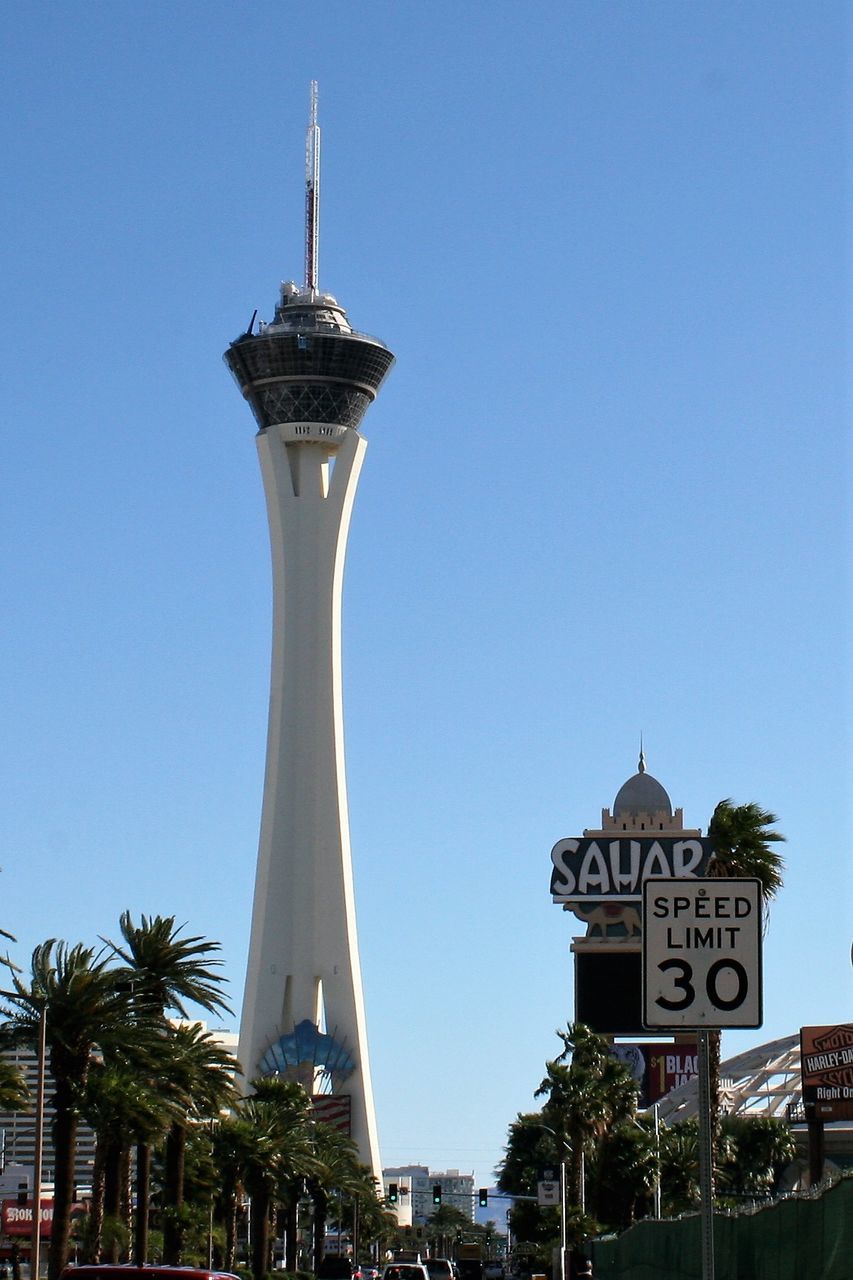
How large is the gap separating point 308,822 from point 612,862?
31356mm

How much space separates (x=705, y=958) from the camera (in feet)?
38.7

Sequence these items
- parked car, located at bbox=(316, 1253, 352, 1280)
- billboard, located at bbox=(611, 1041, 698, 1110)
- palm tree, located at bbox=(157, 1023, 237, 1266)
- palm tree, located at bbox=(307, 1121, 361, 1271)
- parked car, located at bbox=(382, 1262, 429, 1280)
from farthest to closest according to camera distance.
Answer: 1. billboard, located at bbox=(611, 1041, 698, 1110)
2. palm tree, located at bbox=(307, 1121, 361, 1271)
3. parked car, located at bbox=(316, 1253, 352, 1280)
4. parked car, located at bbox=(382, 1262, 429, 1280)
5. palm tree, located at bbox=(157, 1023, 237, 1266)

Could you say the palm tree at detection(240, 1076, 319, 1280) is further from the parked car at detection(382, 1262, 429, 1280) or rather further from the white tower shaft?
the white tower shaft

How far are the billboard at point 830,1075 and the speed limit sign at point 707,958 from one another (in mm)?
44239

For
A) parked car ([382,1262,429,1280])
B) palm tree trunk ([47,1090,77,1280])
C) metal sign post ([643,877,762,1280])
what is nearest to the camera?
metal sign post ([643,877,762,1280])

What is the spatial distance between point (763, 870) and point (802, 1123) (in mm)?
69742

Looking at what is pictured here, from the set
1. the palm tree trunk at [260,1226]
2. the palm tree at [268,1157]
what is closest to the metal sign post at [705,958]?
the palm tree at [268,1157]

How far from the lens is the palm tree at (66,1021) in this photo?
45562 mm

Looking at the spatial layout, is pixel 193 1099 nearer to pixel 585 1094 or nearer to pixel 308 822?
pixel 585 1094

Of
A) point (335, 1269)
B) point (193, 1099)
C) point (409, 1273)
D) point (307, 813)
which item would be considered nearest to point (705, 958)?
point (193, 1099)

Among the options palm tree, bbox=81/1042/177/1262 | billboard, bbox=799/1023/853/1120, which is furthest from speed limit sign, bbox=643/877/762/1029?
billboard, bbox=799/1023/853/1120

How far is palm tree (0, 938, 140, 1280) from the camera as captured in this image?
45.6 meters

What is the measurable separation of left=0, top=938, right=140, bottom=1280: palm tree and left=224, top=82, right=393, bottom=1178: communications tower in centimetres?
9808

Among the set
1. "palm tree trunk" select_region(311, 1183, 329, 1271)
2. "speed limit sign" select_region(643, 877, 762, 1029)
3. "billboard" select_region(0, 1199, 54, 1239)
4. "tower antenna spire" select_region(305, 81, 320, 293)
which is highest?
"tower antenna spire" select_region(305, 81, 320, 293)
